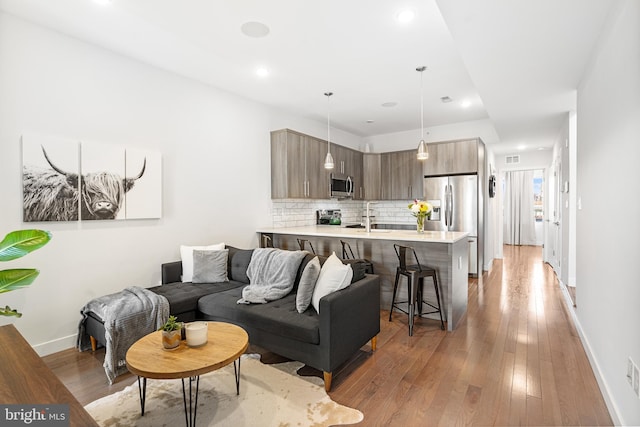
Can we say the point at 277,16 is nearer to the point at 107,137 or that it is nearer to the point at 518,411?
the point at 107,137

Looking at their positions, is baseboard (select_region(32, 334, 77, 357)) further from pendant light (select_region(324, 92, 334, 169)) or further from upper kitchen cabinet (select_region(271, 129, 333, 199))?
pendant light (select_region(324, 92, 334, 169))

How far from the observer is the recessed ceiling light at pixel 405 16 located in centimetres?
273

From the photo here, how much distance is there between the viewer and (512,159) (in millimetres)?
8375

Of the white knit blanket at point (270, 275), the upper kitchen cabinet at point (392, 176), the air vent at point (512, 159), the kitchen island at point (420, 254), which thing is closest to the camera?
the white knit blanket at point (270, 275)

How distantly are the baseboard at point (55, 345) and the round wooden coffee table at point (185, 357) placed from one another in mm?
Result: 1444

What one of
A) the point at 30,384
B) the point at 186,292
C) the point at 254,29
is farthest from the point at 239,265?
the point at 30,384

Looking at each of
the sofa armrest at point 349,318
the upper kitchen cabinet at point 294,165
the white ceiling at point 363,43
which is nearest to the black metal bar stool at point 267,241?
the upper kitchen cabinet at point 294,165

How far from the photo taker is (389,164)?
6934mm

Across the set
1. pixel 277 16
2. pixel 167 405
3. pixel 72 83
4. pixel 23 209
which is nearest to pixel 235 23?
pixel 277 16

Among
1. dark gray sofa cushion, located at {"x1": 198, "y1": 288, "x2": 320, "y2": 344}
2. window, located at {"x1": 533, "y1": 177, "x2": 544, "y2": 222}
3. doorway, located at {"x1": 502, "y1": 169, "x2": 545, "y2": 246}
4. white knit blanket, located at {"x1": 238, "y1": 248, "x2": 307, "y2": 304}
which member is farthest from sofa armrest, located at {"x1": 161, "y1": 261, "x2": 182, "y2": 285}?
window, located at {"x1": 533, "y1": 177, "x2": 544, "y2": 222}

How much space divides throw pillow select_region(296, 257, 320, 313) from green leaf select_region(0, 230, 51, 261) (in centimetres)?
176

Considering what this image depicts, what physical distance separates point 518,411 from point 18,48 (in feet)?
15.9

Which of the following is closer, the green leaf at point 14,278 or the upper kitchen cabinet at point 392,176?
the green leaf at point 14,278

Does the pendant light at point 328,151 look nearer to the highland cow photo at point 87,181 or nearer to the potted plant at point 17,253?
the highland cow photo at point 87,181
